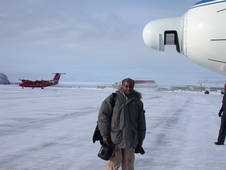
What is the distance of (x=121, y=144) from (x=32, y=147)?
141 inches

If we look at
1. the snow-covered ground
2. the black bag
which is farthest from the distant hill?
the black bag

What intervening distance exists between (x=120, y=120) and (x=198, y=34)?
4.74ft

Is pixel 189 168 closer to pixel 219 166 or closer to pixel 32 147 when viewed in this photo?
pixel 219 166

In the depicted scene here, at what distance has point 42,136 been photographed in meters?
8.59

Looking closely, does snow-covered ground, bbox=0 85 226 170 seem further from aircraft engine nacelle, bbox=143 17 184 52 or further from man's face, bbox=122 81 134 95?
aircraft engine nacelle, bbox=143 17 184 52

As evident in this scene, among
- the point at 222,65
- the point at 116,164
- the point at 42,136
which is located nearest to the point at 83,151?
the point at 42,136

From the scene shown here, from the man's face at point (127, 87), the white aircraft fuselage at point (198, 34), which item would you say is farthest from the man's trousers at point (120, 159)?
the white aircraft fuselage at point (198, 34)

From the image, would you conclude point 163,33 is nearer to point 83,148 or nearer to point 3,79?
point 83,148

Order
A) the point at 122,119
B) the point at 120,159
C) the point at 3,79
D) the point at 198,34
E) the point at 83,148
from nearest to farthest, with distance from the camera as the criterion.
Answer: the point at 198,34
the point at 122,119
the point at 120,159
the point at 83,148
the point at 3,79

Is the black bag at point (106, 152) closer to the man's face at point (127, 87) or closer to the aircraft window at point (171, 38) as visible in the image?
the man's face at point (127, 87)

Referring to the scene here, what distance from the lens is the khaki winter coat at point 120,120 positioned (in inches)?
165

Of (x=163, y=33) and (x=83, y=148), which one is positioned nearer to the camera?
(x=163, y=33)

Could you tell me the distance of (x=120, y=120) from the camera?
4.20 meters

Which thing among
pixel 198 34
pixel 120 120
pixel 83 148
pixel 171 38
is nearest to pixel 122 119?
pixel 120 120
